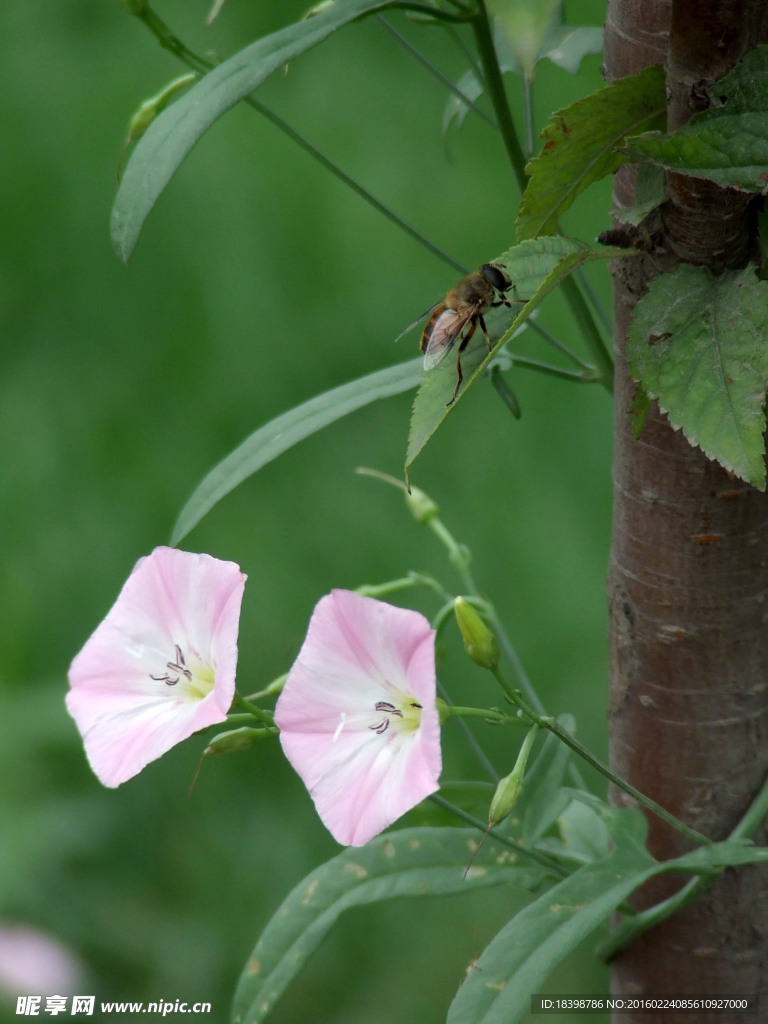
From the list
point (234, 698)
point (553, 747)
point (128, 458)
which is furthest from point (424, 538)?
point (234, 698)

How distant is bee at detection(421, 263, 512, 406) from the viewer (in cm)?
57

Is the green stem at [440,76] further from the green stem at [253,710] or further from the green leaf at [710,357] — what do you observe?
the green stem at [253,710]

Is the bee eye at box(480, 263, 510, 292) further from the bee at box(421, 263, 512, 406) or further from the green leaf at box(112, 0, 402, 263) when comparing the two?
the green leaf at box(112, 0, 402, 263)

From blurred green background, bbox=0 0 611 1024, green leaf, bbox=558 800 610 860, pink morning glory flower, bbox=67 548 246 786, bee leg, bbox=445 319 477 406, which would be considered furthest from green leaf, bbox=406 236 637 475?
blurred green background, bbox=0 0 611 1024

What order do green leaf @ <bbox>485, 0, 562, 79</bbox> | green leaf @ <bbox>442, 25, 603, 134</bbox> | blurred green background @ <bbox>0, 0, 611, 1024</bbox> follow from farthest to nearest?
blurred green background @ <bbox>0, 0, 611, 1024</bbox>
green leaf @ <bbox>442, 25, 603, 134</bbox>
green leaf @ <bbox>485, 0, 562, 79</bbox>

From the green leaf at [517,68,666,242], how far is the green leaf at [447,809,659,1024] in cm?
29

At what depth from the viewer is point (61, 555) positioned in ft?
5.33

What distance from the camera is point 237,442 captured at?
Result: 5.69 feet

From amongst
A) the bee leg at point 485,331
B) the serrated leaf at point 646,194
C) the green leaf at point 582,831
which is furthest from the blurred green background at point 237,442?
the serrated leaf at point 646,194

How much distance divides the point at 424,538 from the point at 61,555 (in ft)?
1.61

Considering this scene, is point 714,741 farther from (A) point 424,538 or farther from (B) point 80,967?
(A) point 424,538

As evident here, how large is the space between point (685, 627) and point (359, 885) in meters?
0.21

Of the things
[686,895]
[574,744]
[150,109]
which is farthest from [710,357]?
[150,109]

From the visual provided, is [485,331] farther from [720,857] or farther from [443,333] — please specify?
[720,857]
